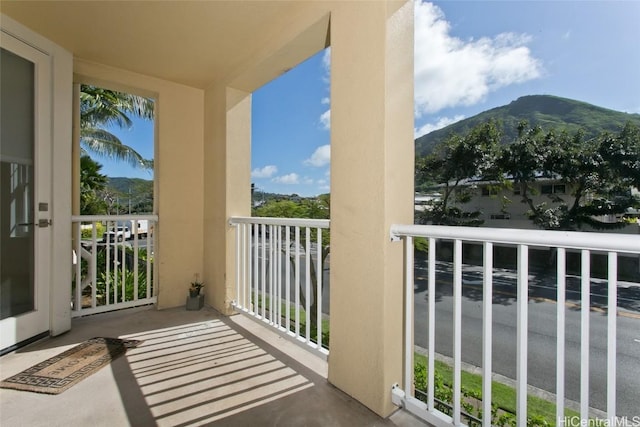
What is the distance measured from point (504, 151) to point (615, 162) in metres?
0.61

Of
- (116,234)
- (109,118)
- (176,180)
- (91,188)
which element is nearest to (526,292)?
(176,180)

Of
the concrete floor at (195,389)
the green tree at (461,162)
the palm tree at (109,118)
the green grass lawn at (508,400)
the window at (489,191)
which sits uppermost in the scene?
the palm tree at (109,118)

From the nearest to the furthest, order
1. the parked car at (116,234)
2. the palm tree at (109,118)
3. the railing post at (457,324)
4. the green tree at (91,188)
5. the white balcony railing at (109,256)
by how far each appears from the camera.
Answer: the railing post at (457,324) < the white balcony railing at (109,256) < the parked car at (116,234) < the green tree at (91,188) < the palm tree at (109,118)

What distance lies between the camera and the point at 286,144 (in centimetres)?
828

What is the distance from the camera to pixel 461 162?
7.24 ft

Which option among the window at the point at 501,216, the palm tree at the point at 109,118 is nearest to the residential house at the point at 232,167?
the window at the point at 501,216

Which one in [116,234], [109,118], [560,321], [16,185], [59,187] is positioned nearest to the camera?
[560,321]

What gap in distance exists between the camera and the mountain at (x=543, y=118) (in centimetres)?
193

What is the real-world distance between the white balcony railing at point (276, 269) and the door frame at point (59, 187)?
4.44 ft

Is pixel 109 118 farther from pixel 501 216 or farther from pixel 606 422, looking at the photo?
pixel 606 422

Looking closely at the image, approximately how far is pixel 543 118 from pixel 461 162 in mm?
611

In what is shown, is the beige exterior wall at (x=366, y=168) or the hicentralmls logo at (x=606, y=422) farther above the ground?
the beige exterior wall at (x=366, y=168)

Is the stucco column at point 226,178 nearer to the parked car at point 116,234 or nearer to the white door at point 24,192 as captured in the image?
the parked car at point 116,234

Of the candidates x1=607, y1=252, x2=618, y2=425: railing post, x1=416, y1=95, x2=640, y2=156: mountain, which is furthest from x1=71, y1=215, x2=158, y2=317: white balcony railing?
x1=607, y1=252, x2=618, y2=425: railing post
